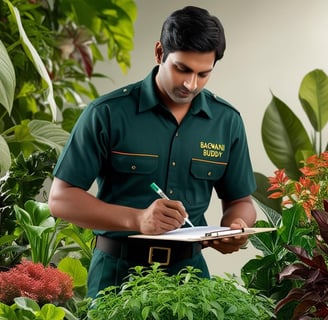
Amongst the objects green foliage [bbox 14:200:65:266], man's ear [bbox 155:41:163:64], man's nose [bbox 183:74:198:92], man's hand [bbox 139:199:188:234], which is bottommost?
green foliage [bbox 14:200:65:266]

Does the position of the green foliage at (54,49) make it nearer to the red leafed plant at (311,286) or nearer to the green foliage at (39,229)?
the green foliage at (39,229)

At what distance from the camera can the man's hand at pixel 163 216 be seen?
69.0 inches

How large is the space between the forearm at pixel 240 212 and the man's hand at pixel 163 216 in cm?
21

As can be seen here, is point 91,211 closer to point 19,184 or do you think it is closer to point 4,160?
point 4,160

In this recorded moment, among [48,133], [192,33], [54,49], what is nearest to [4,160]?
[48,133]

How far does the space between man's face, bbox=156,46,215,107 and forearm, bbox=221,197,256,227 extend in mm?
299

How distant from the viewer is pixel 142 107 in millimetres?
1963

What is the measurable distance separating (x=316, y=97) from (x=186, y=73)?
277cm

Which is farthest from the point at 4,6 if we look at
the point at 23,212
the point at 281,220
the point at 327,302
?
the point at 327,302

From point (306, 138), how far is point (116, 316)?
3004 mm

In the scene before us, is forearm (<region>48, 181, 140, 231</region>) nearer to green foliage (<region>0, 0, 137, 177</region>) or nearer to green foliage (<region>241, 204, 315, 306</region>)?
green foliage (<region>241, 204, 315, 306</region>)

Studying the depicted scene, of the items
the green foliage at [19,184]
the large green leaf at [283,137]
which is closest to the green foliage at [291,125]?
the large green leaf at [283,137]

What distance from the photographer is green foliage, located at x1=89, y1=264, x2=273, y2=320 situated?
157 centimetres

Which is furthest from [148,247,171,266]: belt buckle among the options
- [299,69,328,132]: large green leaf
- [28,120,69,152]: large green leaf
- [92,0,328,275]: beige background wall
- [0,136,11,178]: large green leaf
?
[92,0,328,275]: beige background wall
